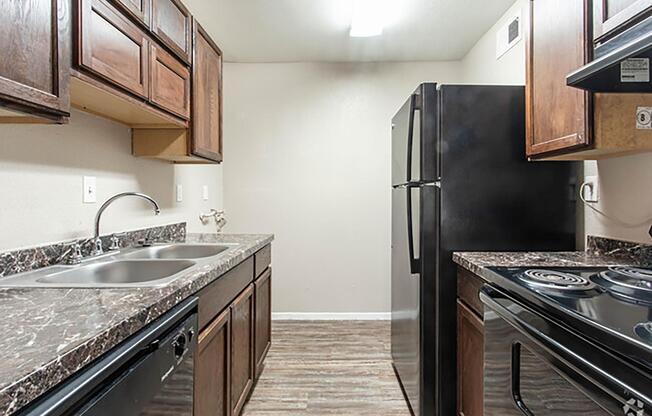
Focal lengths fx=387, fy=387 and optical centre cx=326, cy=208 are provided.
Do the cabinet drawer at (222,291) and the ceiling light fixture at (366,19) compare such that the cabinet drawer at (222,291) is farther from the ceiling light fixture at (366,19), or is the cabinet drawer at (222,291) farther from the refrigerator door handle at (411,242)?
the ceiling light fixture at (366,19)

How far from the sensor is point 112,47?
4.64 feet

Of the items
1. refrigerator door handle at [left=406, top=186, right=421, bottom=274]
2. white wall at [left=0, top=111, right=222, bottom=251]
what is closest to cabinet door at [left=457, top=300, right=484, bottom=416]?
refrigerator door handle at [left=406, top=186, right=421, bottom=274]

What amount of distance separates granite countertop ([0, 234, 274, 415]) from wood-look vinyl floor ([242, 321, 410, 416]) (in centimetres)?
135

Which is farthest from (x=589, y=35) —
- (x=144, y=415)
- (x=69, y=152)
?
(x=69, y=152)

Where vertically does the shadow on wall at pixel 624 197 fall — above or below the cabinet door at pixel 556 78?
below

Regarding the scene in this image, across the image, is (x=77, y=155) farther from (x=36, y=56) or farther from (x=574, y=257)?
(x=574, y=257)

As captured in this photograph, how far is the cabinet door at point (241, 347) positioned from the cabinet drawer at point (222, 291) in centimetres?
6

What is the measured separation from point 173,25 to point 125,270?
3.96ft

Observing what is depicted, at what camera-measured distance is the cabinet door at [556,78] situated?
4.65 feet

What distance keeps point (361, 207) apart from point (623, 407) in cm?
305

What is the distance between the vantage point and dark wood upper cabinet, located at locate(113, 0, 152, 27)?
4.82 ft

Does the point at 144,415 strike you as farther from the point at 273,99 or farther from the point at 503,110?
the point at 273,99

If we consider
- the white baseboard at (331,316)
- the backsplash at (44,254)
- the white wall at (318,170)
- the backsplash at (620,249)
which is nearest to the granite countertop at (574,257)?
the backsplash at (620,249)

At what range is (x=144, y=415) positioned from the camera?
94cm
